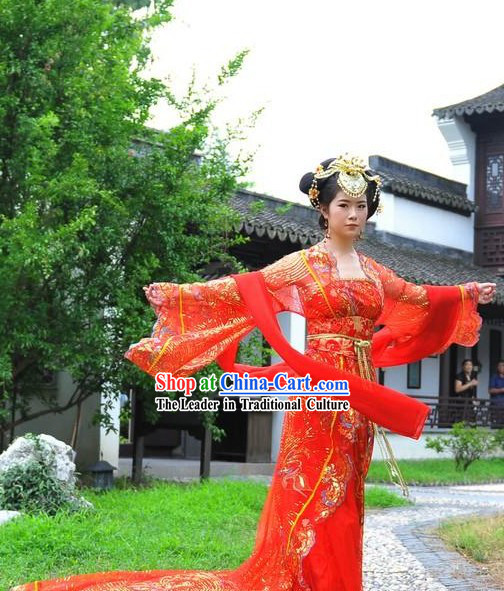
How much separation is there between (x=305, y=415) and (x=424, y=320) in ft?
2.88

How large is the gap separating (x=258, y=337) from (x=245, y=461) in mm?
3790

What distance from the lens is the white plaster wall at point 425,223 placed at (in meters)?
18.0

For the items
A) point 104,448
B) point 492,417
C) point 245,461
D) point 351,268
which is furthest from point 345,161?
point 492,417

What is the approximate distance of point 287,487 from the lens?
4.32m

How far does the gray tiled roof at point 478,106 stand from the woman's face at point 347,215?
14.9 meters

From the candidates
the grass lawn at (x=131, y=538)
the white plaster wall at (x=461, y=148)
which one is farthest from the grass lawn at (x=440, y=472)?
the white plaster wall at (x=461, y=148)

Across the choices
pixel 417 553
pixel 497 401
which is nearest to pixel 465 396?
pixel 497 401

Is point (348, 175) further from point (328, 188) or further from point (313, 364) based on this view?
point (313, 364)

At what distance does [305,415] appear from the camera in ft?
14.3

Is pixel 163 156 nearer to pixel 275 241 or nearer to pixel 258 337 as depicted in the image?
pixel 258 337

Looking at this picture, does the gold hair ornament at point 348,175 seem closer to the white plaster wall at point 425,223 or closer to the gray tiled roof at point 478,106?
the white plaster wall at point 425,223

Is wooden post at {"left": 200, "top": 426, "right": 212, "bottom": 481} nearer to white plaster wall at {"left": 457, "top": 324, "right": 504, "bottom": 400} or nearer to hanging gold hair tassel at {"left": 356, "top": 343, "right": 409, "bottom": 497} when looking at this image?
hanging gold hair tassel at {"left": 356, "top": 343, "right": 409, "bottom": 497}

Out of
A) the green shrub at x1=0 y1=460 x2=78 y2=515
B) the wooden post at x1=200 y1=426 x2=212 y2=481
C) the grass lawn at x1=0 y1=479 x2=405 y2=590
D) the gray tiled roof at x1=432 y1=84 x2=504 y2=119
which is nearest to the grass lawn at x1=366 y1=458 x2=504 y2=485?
the wooden post at x1=200 y1=426 x2=212 y2=481

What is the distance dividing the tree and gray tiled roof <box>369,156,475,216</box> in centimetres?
852
